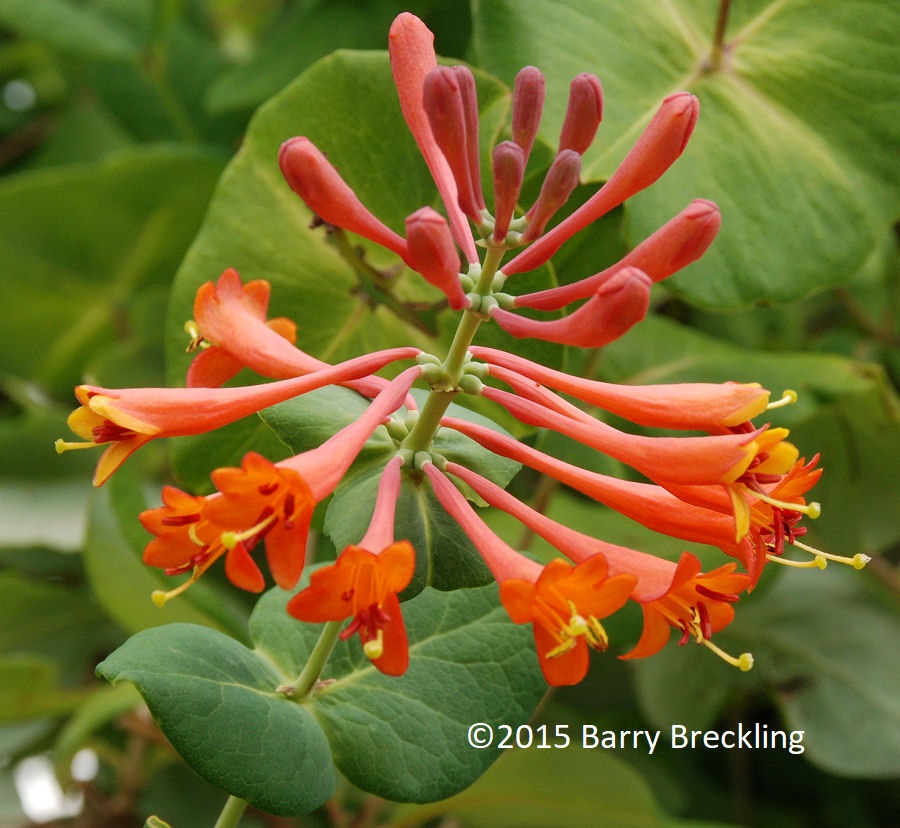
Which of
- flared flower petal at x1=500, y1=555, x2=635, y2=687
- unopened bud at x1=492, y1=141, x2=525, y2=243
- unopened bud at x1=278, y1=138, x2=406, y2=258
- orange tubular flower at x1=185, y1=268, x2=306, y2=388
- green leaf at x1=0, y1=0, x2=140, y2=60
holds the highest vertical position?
green leaf at x1=0, y1=0, x2=140, y2=60

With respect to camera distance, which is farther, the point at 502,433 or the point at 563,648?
the point at 502,433

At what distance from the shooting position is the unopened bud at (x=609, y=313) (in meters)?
0.54

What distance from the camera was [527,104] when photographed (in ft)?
2.02

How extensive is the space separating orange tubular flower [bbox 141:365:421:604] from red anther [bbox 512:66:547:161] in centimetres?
19

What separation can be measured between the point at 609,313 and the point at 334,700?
0.36 meters

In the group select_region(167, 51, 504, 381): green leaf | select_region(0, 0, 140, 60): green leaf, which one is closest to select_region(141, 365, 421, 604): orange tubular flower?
select_region(167, 51, 504, 381): green leaf

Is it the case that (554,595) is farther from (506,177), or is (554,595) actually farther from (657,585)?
(506,177)

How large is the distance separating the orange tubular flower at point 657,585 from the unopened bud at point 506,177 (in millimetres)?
162

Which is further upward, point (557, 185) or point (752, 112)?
point (752, 112)

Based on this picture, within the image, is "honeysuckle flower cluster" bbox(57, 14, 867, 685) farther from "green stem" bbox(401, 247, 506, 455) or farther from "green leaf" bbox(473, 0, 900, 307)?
"green leaf" bbox(473, 0, 900, 307)

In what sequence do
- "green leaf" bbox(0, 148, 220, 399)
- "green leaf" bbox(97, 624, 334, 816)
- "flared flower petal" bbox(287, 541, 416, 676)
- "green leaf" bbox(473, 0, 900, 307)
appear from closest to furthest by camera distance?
"flared flower petal" bbox(287, 541, 416, 676) < "green leaf" bbox(97, 624, 334, 816) < "green leaf" bbox(473, 0, 900, 307) < "green leaf" bbox(0, 148, 220, 399)

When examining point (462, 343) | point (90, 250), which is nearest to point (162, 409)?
point (462, 343)

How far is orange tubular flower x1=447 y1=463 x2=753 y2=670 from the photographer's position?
1.95 ft

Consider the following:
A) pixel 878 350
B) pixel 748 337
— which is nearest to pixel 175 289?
pixel 748 337
